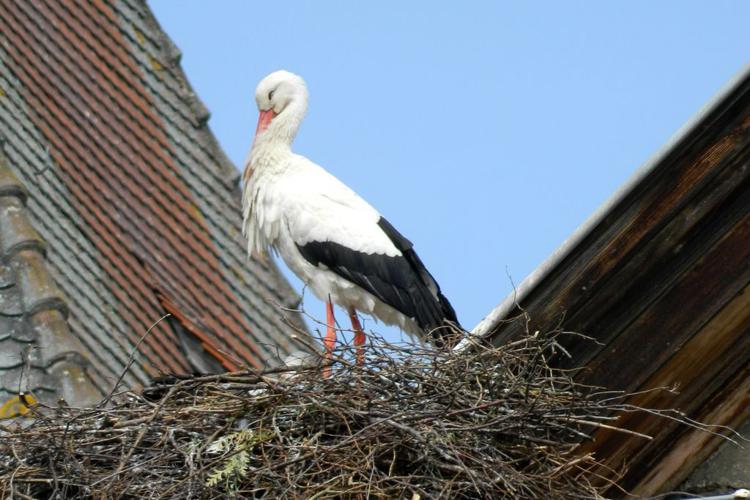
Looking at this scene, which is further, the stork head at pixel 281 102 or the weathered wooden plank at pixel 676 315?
the stork head at pixel 281 102

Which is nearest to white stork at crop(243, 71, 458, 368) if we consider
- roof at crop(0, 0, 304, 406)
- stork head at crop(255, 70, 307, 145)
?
stork head at crop(255, 70, 307, 145)

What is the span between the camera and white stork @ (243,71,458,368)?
853 cm

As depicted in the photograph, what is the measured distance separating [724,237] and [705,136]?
389 mm

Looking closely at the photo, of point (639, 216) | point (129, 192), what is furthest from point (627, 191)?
point (129, 192)

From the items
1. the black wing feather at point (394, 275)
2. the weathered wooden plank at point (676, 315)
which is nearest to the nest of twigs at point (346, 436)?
the weathered wooden plank at point (676, 315)

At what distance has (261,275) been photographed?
1234cm

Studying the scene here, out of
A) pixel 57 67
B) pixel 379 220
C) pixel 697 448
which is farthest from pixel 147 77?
pixel 697 448

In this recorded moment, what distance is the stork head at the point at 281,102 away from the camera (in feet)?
30.8

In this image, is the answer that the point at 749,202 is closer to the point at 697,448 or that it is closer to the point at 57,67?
the point at 697,448

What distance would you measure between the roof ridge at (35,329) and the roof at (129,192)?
3.07ft

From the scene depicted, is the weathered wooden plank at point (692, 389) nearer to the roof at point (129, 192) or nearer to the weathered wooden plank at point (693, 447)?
the weathered wooden plank at point (693, 447)

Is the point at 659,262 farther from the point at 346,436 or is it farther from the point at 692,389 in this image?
the point at 346,436

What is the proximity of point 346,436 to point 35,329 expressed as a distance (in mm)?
3771

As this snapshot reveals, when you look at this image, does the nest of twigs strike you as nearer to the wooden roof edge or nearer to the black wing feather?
the wooden roof edge
